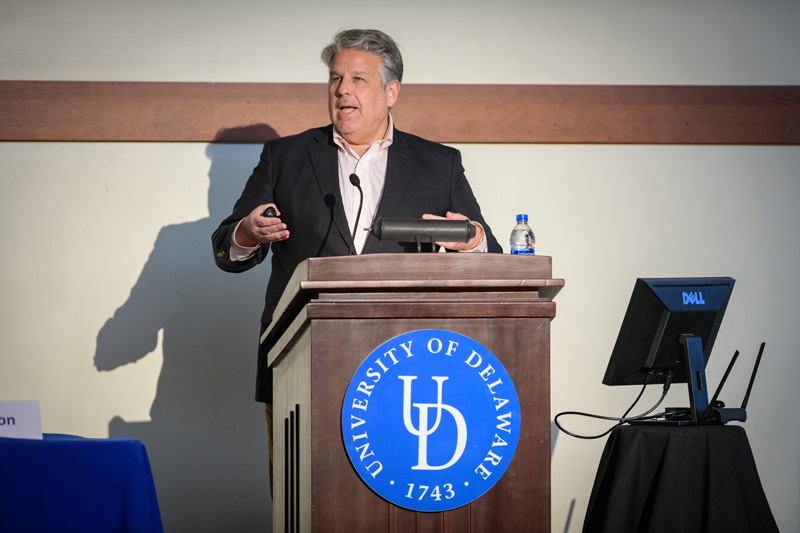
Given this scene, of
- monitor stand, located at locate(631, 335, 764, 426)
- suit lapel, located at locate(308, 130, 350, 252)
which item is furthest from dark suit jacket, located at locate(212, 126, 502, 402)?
monitor stand, located at locate(631, 335, 764, 426)

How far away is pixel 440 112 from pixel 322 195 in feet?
4.03

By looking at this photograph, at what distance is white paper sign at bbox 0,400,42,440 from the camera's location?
1.76 metres

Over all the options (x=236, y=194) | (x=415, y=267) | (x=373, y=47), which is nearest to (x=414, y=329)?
(x=415, y=267)

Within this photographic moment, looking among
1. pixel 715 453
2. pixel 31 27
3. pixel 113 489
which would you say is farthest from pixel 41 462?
pixel 31 27

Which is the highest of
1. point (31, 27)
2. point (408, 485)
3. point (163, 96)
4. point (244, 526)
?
point (31, 27)

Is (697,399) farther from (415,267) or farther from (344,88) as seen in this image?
(344,88)

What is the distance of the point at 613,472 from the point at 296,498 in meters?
0.77

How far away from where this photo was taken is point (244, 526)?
3291 millimetres

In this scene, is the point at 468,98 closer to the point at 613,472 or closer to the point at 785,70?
the point at 785,70

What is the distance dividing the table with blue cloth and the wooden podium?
0.57 metres

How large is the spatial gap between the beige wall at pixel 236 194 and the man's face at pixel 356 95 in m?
1.05

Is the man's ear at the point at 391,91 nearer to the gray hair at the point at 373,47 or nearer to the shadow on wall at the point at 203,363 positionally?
the gray hair at the point at 373,47

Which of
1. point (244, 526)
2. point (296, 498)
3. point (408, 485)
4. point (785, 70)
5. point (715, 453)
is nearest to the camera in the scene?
point (408, 485)

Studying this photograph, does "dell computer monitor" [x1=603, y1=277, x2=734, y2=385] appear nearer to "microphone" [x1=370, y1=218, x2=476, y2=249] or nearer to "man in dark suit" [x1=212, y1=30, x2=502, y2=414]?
"man in dark suit" [x1=212, y1=30, x2=502, y2=414]
